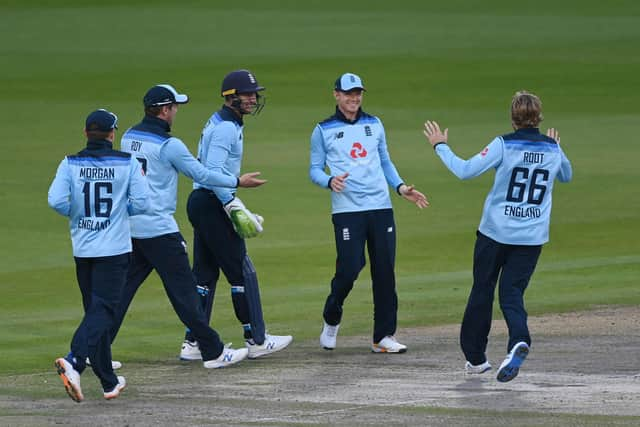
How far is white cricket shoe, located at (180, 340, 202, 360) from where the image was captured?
1183cm

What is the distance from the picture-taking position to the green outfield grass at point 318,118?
14.9 meters

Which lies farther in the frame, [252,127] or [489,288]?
[252,127]

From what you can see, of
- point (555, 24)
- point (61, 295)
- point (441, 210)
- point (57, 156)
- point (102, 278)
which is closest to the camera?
point (102, 278)

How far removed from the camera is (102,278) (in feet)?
32.7

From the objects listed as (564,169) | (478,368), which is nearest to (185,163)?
(478,368)

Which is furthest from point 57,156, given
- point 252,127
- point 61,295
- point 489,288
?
point 489,288

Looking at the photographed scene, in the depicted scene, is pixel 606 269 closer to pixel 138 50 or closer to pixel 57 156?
pixel 57 156

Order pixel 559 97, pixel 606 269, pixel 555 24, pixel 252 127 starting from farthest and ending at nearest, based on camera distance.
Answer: pixel 555 24, pixel 559 97, pixel 252 127, pixel 606 269

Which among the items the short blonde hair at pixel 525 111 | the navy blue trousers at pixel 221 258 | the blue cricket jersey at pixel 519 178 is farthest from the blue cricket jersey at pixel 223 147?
the short blonde hair at pixel 525 111

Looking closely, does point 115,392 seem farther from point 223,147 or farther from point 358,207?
point 358,207

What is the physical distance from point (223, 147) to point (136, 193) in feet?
5.35

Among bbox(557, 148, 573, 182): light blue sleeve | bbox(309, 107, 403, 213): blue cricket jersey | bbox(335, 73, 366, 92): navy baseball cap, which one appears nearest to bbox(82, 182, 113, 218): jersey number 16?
bbox(309, 107, 403, 213): blue cricket jersey

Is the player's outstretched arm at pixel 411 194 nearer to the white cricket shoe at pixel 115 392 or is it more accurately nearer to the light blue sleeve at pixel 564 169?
the light blue sleeve at pixel 564 169

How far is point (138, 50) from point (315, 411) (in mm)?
33508
